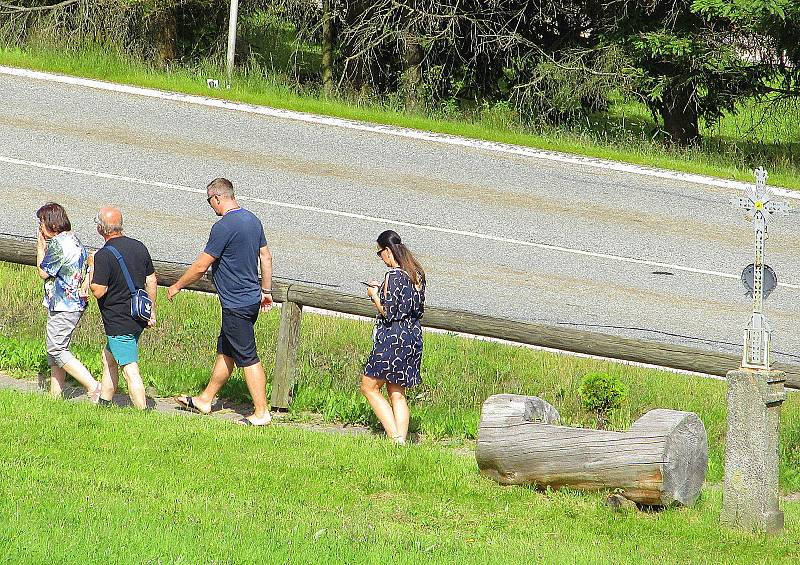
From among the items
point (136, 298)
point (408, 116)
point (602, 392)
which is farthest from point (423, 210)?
point (136, 298)

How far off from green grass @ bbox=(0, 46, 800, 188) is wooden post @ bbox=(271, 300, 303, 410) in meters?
9.85

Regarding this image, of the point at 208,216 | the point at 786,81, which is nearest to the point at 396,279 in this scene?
the point at 208,216

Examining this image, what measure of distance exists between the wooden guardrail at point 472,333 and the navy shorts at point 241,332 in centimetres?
51

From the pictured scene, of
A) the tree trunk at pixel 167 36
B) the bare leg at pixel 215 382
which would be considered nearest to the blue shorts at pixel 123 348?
the bare leg at pixel 215 382

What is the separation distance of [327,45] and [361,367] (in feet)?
43.1

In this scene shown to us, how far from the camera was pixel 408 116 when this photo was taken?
20047 millimetres

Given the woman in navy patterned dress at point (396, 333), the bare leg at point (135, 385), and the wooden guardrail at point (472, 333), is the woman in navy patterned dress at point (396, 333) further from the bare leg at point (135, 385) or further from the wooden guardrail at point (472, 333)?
the bare leg at point (135, 385)

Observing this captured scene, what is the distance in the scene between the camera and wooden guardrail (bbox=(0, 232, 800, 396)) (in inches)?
342

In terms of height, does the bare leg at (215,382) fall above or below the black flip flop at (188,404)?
above

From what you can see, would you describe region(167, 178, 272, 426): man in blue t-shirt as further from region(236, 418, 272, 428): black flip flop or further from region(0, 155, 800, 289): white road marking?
region(0, 155, 800, 289): white road marking

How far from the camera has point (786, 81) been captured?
20938 millimetres

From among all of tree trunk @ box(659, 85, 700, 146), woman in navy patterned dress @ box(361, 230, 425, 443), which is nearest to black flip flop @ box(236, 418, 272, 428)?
woman in navy patterned dress @ box(361, 230, 425, 443)

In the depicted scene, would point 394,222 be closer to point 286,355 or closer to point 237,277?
point 286,355

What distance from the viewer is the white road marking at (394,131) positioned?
17703 millimetres
